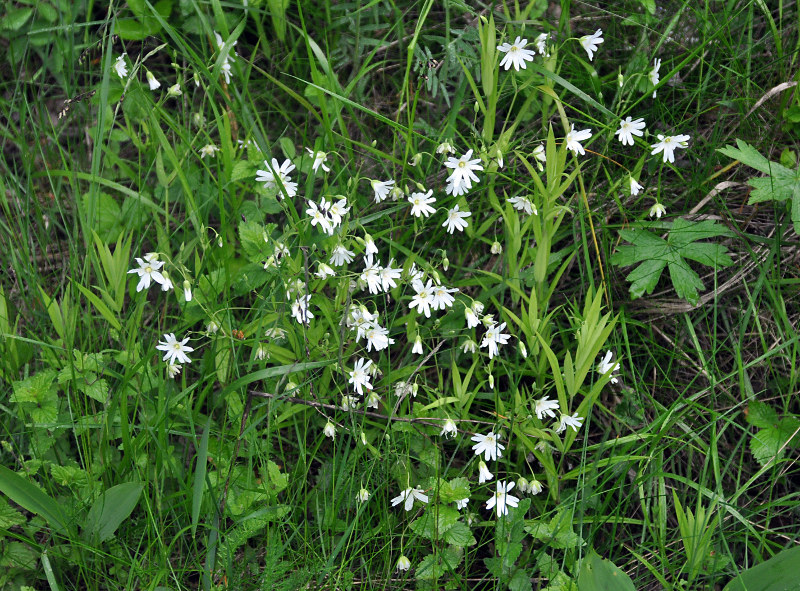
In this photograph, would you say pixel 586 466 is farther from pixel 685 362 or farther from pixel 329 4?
pixel 329 4

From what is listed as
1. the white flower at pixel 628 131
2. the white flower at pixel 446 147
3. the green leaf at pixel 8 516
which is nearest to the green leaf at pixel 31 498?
the green leaf at pixel 8 516

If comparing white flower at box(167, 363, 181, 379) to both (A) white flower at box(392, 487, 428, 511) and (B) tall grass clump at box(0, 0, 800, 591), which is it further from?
(A) white flower at box(392, 487, 428, 511)

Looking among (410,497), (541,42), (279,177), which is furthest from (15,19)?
(410,497)

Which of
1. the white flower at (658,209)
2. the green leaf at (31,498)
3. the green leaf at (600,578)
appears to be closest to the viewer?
the green leaf at (600,578)

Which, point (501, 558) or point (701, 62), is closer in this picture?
point (501, 558)

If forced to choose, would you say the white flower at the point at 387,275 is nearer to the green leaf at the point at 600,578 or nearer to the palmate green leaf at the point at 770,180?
the green leaf at the point at 600,578

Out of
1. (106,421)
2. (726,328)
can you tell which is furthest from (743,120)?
(106,421)
